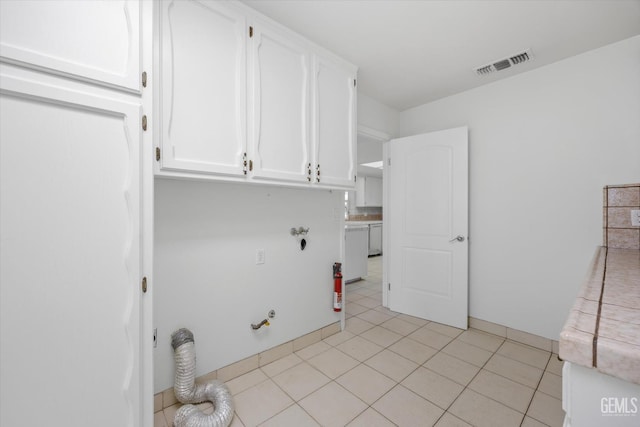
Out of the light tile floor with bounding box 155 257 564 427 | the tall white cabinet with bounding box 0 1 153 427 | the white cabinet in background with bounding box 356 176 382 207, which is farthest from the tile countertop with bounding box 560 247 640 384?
the white cabinet in background with bounding box 356 176 382 207

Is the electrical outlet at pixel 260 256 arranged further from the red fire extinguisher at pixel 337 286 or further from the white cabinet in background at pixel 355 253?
the white cabinet in background at pixel 355 253

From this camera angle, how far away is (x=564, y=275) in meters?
2.21

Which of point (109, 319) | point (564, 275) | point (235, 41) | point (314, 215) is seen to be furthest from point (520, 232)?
point (109, 319)

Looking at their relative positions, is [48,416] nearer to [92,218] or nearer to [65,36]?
[92,218]

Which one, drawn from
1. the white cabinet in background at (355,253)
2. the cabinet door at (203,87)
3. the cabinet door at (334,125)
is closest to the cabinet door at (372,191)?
the white cabinet in background at (355,253)

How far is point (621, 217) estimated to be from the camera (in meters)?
1.83

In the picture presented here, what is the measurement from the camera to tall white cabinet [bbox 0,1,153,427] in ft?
2.88

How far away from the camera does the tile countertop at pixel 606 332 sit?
0.44 meters

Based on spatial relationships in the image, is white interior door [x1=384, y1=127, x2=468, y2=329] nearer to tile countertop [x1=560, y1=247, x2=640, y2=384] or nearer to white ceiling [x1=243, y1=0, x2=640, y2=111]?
white ceiling [x1=243, y1=0, x2=640, y2=111]

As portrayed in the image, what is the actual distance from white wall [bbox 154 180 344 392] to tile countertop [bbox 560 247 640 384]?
1.76 m

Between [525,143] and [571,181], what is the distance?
0.48 metres

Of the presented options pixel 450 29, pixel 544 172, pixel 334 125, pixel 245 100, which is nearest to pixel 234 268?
pixel 245 100

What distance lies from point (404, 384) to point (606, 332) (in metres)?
1.63

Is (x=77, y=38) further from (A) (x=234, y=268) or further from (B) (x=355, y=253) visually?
(B) (x=355, y=253)
